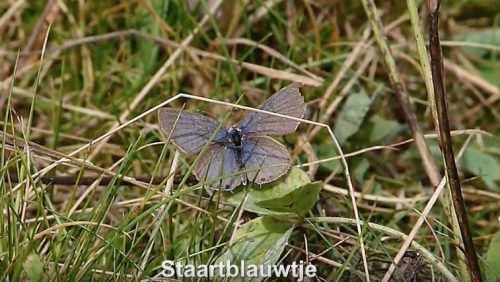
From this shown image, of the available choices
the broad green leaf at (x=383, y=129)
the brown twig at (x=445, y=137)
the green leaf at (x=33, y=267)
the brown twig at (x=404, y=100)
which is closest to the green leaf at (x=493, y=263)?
the brown twig at (x=445, y=137)

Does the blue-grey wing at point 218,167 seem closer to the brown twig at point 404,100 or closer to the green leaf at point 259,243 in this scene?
the green leaf at point 259,243

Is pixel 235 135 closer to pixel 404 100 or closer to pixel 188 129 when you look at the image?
pixel 188 129

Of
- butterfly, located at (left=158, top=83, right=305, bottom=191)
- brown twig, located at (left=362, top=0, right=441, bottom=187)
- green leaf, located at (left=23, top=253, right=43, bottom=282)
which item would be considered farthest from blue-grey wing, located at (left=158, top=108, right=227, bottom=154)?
brown twig, located at (left=362, top=0, right=441, bottom=187)

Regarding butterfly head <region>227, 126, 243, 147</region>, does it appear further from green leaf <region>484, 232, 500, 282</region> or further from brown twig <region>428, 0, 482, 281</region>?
green leaf <region>484, 232, 500, 282</region>

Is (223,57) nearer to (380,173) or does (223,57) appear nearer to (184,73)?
(184,73)

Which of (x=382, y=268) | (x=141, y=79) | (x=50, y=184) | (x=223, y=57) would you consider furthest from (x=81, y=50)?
(x=382, y=268)

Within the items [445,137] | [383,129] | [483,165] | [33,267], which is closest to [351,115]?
[383,129]
